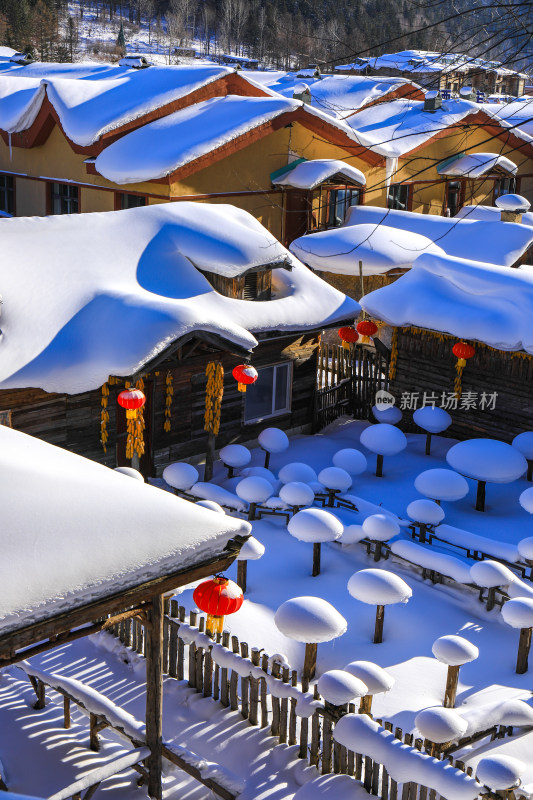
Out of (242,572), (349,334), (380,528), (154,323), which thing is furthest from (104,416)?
(349,334)

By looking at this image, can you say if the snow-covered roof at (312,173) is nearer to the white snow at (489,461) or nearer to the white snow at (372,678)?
the white snow at (489,461)

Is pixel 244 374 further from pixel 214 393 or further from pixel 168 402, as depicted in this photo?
pixel 168 402

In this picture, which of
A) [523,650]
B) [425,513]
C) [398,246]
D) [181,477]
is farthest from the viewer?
[398,246]

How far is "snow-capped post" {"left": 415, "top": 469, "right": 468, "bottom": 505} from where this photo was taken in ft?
49.5

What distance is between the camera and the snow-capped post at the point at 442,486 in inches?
594

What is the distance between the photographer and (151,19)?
107438 mm

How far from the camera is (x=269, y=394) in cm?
1897

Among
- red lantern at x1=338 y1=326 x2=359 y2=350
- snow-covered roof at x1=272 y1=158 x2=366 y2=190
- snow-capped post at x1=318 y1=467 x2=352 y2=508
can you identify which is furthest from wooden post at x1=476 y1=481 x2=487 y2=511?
snow-covered roof at x1=272 y1=158 x2=366 y2=190

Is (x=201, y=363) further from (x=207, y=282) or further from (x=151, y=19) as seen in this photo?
(x=151, y=19)

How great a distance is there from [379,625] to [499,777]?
4.01 metres

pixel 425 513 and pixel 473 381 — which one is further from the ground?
pixel 473 381

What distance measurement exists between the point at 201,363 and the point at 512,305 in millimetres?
6302

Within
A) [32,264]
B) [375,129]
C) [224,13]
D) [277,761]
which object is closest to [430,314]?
[32,264]

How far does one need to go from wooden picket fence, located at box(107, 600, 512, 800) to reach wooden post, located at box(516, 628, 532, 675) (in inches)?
58.4
